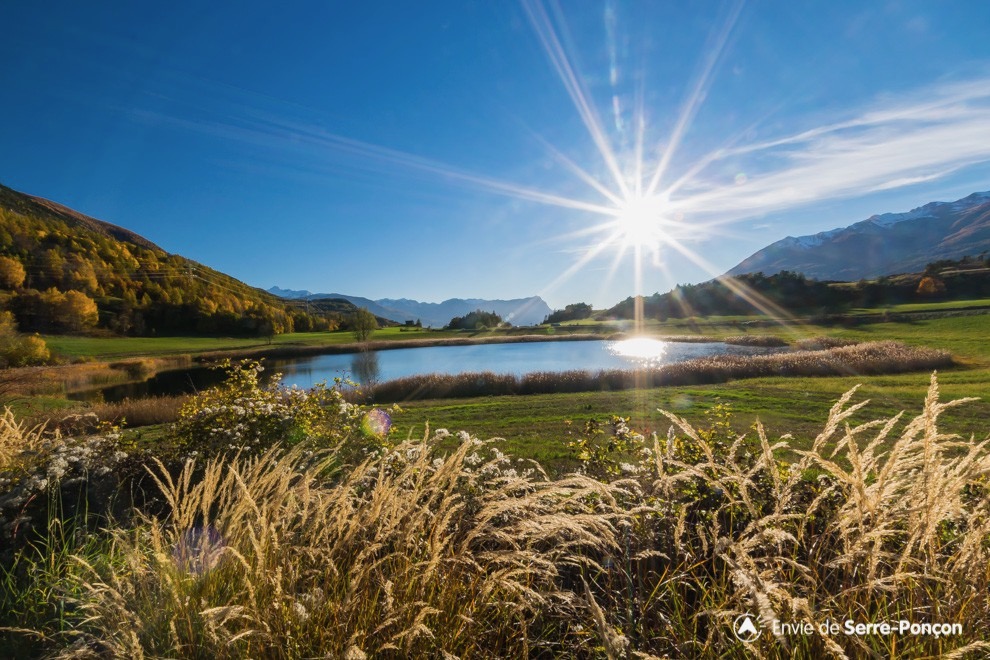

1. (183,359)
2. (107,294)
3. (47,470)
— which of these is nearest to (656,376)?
(47,470)

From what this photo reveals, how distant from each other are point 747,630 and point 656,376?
17.8m

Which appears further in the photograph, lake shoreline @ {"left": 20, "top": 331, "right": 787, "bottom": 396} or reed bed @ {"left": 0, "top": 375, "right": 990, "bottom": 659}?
lake shoreline @ {"left": 20, "top": 331, "right": 787, "bottom": 396}

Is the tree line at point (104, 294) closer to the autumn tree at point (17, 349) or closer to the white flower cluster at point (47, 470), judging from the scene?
the autumn tree at point (17, 349)

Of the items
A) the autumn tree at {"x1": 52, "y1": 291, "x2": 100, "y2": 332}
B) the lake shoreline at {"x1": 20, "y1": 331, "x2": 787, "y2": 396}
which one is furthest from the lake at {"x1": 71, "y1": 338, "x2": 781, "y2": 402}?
the autumn tree at {"x1": 52, "y1": 291, "x2": 100, "y2": 332}

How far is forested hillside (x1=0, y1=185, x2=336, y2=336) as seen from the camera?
54094 mm

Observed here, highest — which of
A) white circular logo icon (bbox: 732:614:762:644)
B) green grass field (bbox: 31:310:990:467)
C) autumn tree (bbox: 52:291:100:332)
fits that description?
autumn tree (bbox: 52:291:100:332)

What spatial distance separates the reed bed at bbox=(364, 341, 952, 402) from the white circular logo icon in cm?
1605

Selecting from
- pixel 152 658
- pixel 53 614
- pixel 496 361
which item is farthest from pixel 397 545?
pixel 496 361

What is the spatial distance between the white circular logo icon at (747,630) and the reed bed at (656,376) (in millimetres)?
16052

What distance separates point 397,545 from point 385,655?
1.51 feet

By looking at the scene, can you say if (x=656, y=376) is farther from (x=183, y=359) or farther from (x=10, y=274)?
(x=10, y=274)

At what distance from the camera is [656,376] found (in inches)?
721

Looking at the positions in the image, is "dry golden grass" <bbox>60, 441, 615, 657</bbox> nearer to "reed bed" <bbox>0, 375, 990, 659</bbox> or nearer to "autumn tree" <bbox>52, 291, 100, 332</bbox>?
"reed bed" <bbox>0, 375, 990, 659</bbox>

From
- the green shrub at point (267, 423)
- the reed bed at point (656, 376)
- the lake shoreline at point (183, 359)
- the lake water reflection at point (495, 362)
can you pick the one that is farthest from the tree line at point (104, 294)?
the green shrub at point (267, 423)
